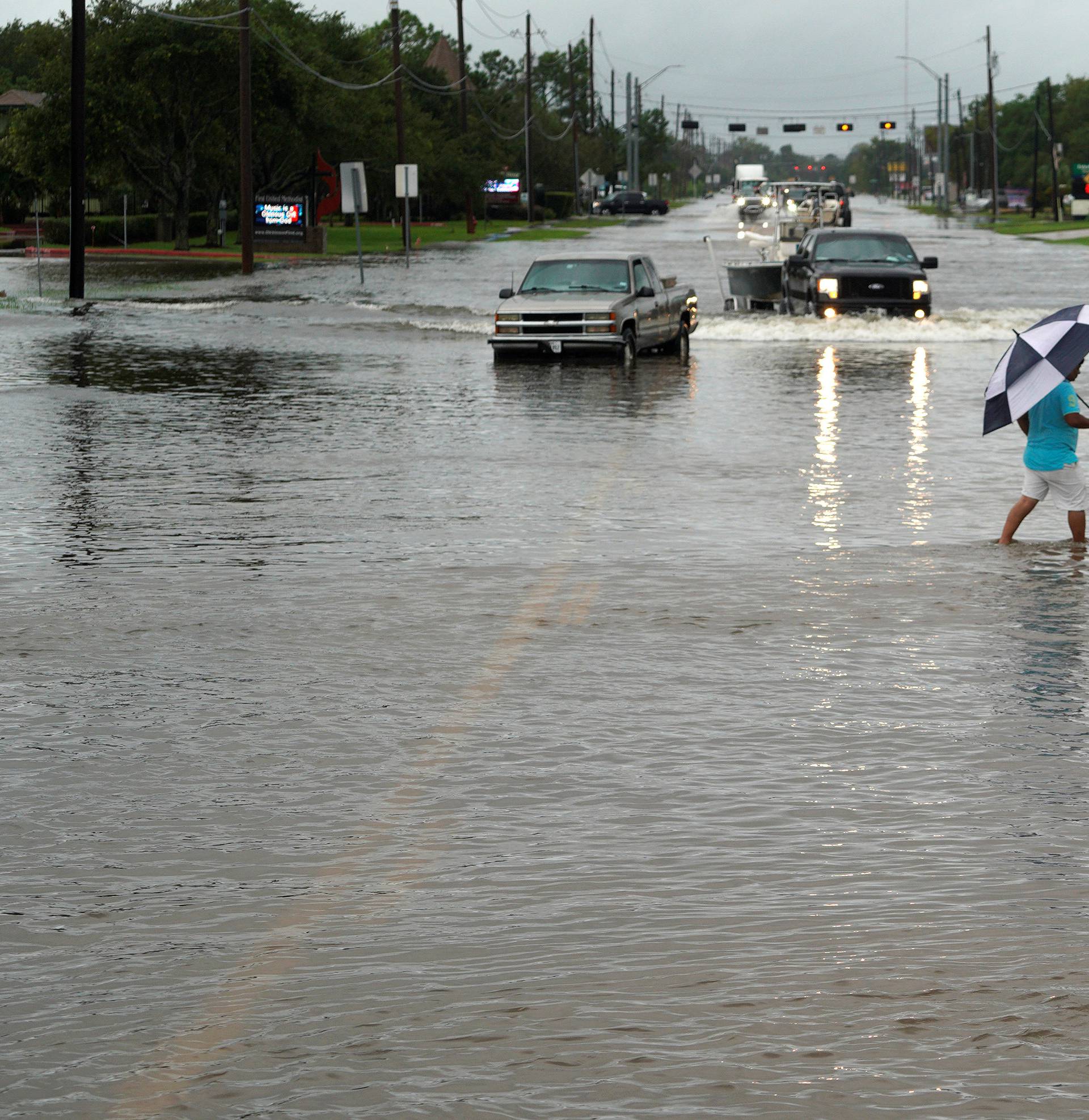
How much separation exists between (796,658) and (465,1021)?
14.4 feet

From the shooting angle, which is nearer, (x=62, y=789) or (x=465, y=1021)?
(x=465, y=1021)

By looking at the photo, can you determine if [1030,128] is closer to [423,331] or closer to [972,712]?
[423,331]

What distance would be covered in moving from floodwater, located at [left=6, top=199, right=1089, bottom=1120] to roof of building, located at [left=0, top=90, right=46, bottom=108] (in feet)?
316

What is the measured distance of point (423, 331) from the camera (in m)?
33.9

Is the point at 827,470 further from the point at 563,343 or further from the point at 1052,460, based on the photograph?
the point at 563,343

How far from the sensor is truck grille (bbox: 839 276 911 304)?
31.8 meters

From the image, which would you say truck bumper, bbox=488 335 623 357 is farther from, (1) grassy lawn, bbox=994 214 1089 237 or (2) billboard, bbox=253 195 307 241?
(1) grassy lawn, bbox=994 214 1089 237

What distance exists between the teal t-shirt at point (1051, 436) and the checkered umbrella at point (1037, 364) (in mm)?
139

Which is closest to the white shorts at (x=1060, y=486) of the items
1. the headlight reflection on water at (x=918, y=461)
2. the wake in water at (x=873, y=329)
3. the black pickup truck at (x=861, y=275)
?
the headlight reflection on water at (x=918, y=461)

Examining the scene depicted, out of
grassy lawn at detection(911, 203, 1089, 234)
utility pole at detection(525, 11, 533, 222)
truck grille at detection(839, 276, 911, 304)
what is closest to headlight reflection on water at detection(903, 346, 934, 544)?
truck grille at detection(839, 276, 911, 304)

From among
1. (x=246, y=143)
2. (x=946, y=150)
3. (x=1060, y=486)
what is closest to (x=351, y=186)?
(x=246, y=143)

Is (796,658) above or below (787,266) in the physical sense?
below

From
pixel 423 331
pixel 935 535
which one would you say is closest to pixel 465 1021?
pixel 935 535

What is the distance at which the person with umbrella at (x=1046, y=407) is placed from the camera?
1144 centimetres
